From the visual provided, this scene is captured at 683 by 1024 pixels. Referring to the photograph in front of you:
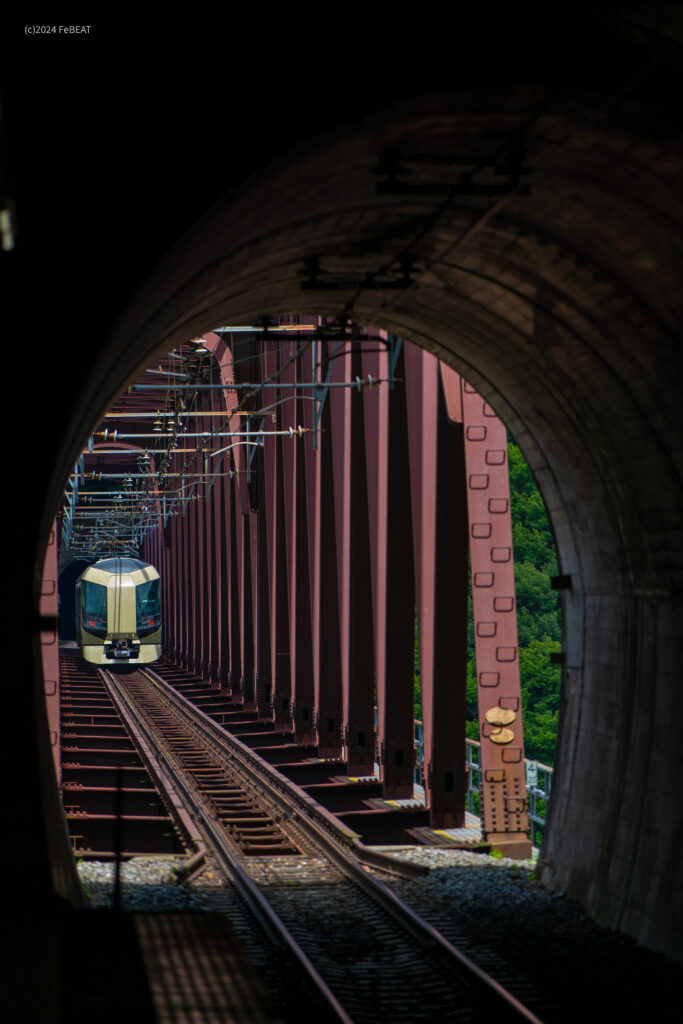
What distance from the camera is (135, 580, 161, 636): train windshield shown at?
39156mm

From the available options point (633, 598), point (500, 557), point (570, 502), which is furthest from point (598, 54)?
point (500, 557)

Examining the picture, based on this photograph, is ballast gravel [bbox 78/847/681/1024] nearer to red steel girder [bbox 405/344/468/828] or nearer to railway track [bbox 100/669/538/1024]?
railway track [bbox 100/669/538/1024]

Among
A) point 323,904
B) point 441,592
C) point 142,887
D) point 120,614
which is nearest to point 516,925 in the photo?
point 323,904

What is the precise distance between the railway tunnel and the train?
2619 centimetres

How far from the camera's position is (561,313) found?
10.6m

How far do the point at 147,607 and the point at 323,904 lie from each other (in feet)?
94.1

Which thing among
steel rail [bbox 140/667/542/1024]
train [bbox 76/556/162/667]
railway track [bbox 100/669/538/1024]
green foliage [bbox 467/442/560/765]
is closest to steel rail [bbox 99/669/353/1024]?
railway track [bbox 100/669/538/1024]

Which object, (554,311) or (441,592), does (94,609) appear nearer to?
(441,592)

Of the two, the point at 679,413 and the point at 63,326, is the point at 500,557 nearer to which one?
the point at 679,413

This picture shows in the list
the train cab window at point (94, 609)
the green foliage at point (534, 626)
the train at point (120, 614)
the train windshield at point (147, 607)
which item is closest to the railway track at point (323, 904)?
the train at point (120, 614)

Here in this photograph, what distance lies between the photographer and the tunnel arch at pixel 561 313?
24.9ft

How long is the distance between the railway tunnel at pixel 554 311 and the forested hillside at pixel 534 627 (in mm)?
35930

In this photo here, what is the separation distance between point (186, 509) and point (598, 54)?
139 feet

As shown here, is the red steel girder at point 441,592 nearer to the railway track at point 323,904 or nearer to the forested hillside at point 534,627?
the railway track at point 323,904
